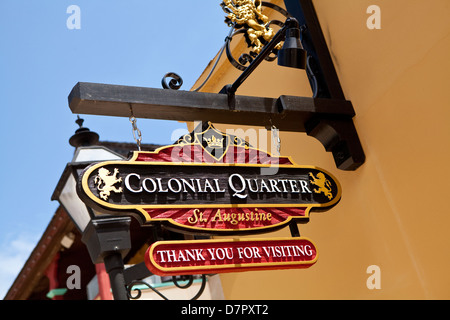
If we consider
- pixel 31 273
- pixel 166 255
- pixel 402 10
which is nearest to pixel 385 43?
pixel 402 10

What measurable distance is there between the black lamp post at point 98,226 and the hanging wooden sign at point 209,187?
1.29 feet

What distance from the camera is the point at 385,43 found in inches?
138

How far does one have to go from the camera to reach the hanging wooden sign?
2.83m

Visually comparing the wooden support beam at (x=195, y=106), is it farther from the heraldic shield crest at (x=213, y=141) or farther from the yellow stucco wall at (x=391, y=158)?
the yellow stucco wall at (x=391, y=158)

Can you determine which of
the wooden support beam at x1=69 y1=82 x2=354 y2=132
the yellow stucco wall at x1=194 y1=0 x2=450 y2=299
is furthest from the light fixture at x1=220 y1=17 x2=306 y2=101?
the yellow stucco wall at x1=194 y1=0 x2=450 y2=299

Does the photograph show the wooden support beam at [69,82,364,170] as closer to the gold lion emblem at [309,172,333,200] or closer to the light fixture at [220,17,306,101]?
the light fixture at [220,17,306,101]

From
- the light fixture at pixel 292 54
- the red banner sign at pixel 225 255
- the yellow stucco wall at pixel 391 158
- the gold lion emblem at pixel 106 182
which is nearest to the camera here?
the red banner sign at pixel 225 255

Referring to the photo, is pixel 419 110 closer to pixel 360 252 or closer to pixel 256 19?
pixel 360 252

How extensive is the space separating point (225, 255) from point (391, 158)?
1366mm

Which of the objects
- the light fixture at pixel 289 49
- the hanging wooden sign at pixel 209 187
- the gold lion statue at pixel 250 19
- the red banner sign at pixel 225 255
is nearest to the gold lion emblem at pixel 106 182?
the hanging wooden sign at pixel 209 187

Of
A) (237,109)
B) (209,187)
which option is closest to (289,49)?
(237,109)

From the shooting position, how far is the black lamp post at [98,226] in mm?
3105

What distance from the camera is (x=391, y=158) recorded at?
11.2 feet

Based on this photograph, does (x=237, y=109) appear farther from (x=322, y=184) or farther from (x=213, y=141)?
(x=322, y=184)
